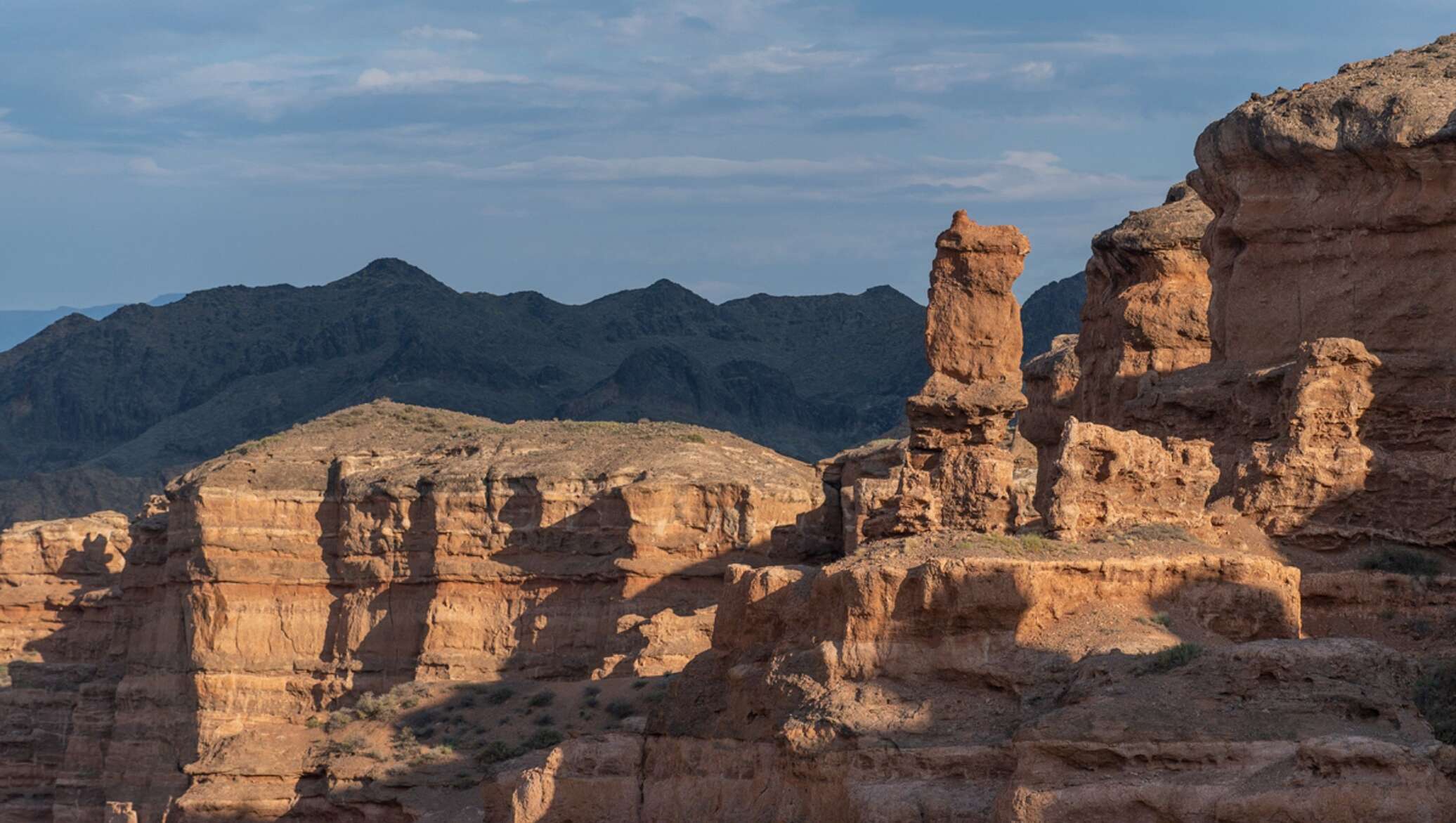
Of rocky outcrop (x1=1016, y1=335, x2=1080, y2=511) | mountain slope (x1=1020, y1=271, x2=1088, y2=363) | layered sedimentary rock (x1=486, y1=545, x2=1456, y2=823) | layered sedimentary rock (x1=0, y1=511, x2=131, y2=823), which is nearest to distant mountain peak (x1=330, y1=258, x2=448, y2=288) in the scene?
mountain slope (x1=1020, y1=271, x2=1088, y2=363)

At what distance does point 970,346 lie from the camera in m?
36.2

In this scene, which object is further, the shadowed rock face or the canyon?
the shadowed rock face

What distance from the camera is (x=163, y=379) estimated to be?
15888 centimetres

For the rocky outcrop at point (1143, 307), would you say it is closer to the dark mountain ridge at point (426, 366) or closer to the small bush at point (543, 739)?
the small bush at point (543, 739)

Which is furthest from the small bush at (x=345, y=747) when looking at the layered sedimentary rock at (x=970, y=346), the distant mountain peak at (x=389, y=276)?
the distant mountain peak at (x=389, y=276)

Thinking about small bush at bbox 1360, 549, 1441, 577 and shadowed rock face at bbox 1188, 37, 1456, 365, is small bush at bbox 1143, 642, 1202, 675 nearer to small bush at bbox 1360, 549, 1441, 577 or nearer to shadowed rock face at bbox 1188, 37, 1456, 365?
small bush at bbox 1360, 549, 1441, 577

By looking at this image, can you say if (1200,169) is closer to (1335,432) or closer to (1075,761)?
(1335,432)

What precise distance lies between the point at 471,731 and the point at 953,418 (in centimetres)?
1321

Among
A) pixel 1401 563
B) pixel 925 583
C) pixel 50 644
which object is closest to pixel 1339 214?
pixel 1401 563

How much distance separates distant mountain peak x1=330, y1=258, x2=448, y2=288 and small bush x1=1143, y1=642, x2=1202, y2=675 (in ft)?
451

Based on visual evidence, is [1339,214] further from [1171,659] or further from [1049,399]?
[1171,659]

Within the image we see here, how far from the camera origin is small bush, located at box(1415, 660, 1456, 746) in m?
26.1

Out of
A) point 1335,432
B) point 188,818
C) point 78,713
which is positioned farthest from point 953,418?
point 78,713

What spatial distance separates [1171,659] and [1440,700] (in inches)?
179
